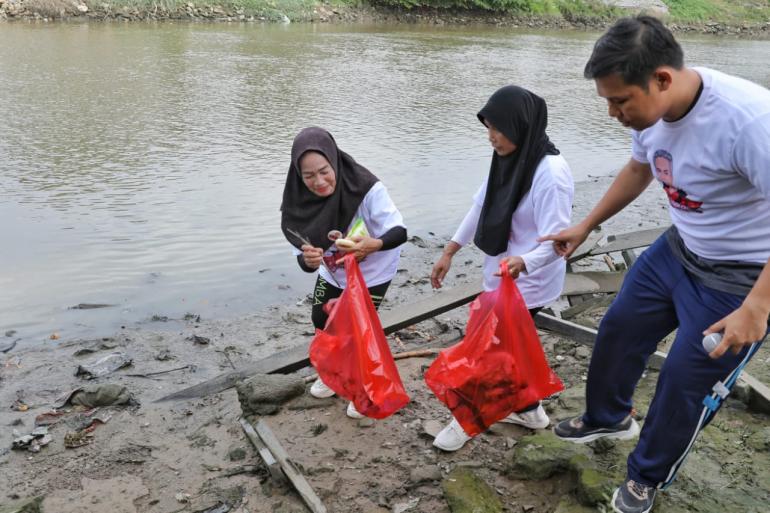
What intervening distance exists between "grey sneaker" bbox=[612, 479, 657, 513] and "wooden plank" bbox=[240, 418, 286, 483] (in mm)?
1359

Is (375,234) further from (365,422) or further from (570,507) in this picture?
(570,507)

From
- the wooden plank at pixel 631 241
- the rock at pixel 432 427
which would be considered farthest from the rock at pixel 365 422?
the wooden plank at pixel 631 241

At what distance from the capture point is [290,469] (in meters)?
2.95

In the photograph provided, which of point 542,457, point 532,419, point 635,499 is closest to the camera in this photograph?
point 635,499

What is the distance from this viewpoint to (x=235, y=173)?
8109 millimetres

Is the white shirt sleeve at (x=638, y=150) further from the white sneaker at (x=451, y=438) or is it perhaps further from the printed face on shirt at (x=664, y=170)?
the white sneaker at (x=451, y=438)

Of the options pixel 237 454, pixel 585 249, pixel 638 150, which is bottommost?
pixel 237 454

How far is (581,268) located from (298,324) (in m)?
2.56

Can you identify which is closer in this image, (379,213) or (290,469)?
(290,469)

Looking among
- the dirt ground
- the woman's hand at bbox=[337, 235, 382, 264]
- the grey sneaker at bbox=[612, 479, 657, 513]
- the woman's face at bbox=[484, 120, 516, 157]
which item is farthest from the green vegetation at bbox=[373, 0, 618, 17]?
the grey sneaker at bbox=[612, 479, 657, 513]

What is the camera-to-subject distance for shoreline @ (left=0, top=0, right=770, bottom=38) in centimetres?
1969

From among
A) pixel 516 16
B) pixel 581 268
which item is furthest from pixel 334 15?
pixel 581 268

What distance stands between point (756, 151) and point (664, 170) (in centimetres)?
37

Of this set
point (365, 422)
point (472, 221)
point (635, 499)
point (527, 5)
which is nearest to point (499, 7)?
point (527, 5)
